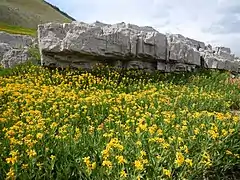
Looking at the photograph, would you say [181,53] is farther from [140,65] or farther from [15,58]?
[15,58]

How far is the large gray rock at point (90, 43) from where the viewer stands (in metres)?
11.7

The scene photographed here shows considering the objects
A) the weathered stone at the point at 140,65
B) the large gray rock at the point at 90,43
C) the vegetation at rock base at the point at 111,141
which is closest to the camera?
the vegetation at rock base at the point at 111,141

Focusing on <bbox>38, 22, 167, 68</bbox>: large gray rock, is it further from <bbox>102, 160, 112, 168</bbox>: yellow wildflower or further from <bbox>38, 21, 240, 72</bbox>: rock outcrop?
<bbox>102, 160, 112, 168</bbox>: yellow wildflower

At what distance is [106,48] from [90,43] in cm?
57

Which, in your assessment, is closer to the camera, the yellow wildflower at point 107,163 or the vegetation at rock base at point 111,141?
the yellow wildflower at point 107,163

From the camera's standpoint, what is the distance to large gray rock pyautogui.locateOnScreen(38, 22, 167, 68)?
1168 cm

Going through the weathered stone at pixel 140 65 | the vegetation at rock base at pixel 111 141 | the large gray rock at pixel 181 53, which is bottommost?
the vegetation at rock base at pixel 111 141

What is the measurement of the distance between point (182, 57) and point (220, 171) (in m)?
8.93

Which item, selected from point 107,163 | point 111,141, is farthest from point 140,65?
point 107,163

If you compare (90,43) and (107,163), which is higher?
(90,43)

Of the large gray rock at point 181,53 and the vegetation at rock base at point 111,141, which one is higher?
the large gray rock at point 181,53

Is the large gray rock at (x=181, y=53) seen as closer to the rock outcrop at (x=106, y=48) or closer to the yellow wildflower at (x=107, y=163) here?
the rock outcrop at (x=106, y=48)

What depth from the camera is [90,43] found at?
1177cm

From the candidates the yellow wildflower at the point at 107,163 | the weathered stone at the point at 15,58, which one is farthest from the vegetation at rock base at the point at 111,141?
the weathered stone at the point at 15,58
